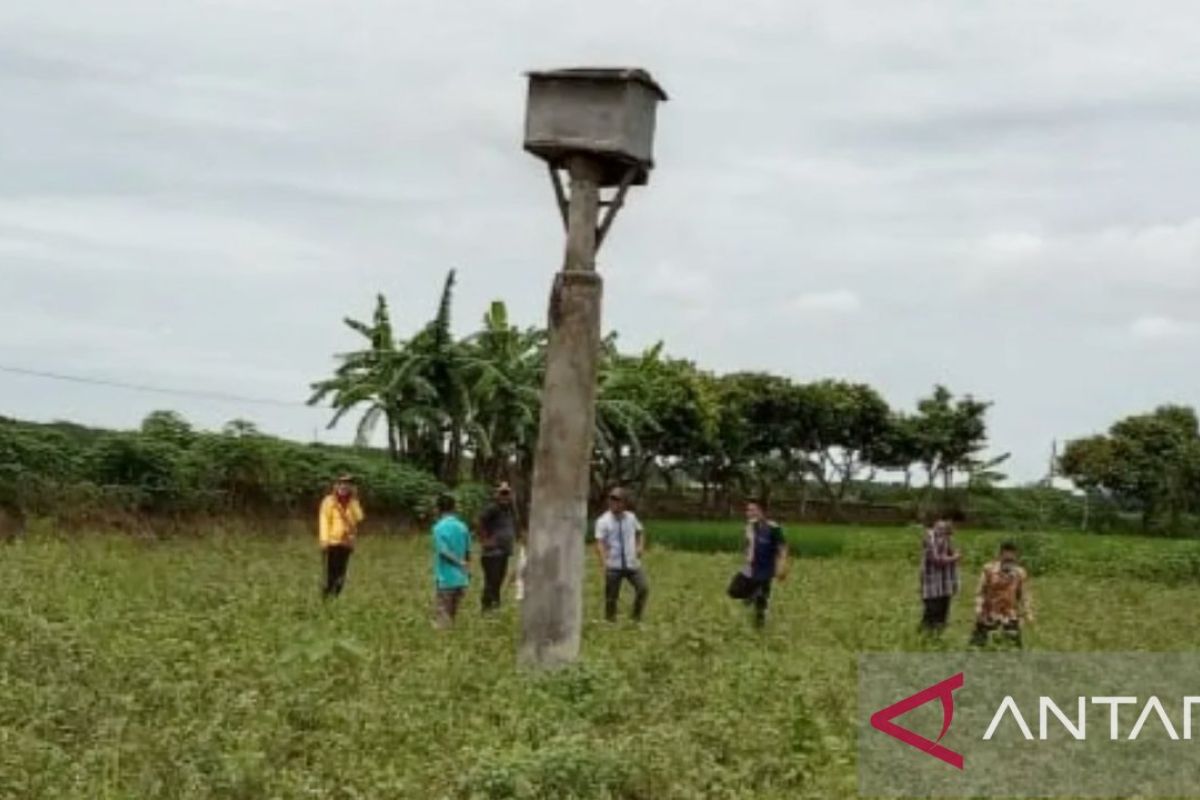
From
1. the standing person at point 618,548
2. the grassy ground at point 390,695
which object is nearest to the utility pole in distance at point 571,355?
the grassy ground at point 390,695

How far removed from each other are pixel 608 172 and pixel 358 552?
15601 mm

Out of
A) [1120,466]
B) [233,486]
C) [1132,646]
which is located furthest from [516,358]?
[1120,466]

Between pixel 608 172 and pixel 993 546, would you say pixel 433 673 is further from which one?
pixel 993 546

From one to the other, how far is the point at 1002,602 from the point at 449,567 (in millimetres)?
4447

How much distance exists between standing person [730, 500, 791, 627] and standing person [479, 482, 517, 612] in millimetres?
2138

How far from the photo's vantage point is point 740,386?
2267 inches

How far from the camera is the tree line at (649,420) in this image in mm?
35156

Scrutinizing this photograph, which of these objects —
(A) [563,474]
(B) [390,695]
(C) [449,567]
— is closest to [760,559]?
(C) [449,567]

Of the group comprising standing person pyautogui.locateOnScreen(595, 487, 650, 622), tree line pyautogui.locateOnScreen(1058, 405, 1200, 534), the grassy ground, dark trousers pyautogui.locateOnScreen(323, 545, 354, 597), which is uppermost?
tree line pyautogui.locateOnScreen(1058, 405, 1200, 534)

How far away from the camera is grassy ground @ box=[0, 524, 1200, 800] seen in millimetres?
7992

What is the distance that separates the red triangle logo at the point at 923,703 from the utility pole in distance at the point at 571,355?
93.8 inches

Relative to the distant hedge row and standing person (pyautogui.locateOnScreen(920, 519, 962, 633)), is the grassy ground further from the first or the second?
the distant hedge row

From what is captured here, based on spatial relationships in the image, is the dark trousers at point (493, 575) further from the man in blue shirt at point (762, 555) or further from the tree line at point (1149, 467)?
the tree line at point (1149, 467)

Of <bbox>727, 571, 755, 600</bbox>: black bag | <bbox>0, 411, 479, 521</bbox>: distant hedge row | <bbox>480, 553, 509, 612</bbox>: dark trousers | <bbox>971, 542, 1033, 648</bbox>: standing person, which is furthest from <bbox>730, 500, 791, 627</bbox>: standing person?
<bbox>0, 411, 479, 521</bbox>: distant hedge row
